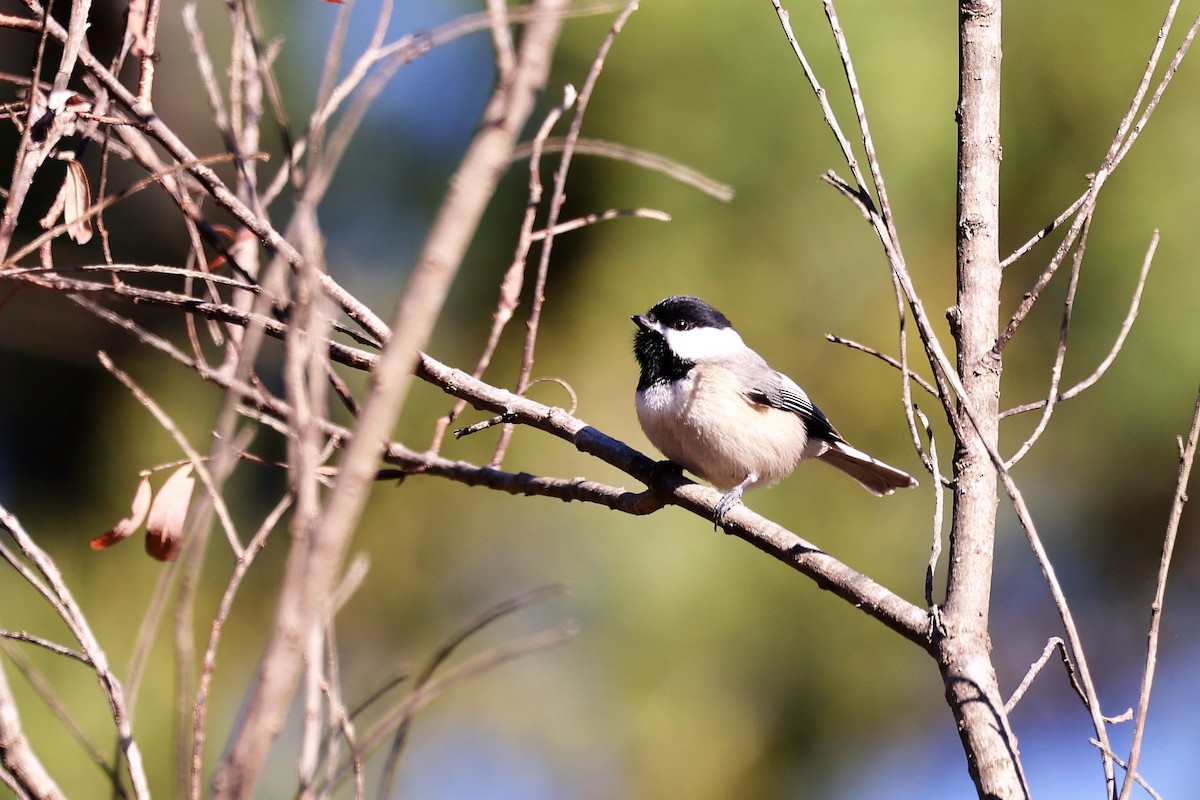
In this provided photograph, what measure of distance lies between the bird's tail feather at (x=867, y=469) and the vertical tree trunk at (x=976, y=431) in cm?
158

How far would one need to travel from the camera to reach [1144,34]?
14.1ft

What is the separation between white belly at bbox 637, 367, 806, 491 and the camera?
8.57ft

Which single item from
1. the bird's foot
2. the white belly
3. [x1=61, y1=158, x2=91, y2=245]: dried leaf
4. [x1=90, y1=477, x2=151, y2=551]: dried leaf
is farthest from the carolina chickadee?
[x1=61, y1=158, x2=91, y2=245]: dried leaf

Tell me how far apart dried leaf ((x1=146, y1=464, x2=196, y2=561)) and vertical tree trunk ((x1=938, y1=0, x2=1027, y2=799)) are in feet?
3.63

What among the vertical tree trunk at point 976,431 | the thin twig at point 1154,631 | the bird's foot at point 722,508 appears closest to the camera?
the thin twig at point 1154,631

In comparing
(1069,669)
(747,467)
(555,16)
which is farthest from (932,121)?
(555,16)

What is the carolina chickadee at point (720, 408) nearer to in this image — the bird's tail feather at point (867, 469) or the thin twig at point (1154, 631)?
the bird's tail feather at point (867, 469)

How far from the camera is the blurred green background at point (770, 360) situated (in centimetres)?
363

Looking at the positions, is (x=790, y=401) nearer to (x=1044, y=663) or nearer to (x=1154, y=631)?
(x=1044, y=663)

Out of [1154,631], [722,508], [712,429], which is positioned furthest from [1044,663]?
[712,429]

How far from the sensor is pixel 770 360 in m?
3.90

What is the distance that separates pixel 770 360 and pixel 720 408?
129 cm

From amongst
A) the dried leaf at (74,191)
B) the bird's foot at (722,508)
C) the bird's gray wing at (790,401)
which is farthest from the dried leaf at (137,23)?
the bird's gray wing at (790,401)

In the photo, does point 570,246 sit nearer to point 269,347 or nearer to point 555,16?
point 269,347
